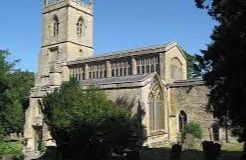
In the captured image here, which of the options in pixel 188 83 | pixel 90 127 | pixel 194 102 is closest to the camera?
pixel 90 127

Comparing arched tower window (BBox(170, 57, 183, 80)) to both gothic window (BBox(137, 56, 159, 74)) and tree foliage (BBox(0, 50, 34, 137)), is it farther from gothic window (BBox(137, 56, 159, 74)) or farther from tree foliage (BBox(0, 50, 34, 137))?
tree foliage (BBox(0, 50, 34, 137))

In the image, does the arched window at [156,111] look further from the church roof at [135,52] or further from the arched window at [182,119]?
the church roof at [135,52]

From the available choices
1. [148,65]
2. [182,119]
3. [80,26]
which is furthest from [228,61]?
[80,26]

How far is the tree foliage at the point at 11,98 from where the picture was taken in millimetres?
49616

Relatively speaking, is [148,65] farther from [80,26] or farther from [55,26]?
[55,26]

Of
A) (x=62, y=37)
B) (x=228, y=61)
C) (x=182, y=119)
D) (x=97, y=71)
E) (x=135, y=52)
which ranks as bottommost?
(x=182, y=119)

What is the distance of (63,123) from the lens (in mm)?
28953

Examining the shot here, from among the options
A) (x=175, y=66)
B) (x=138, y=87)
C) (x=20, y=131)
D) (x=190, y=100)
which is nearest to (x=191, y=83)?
(x=190, y=100)

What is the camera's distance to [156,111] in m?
38.9

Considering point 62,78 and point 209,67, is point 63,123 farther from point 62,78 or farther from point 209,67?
point 62,78

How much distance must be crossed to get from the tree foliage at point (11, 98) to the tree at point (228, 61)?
1335 inches

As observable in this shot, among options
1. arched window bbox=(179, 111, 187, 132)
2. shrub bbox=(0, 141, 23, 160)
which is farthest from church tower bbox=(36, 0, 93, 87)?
shrub bbox=(0, 141, 23, 160)

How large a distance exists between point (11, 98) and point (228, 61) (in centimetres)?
3798

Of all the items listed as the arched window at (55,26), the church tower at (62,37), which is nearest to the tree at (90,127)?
the church tower at (62,37)
